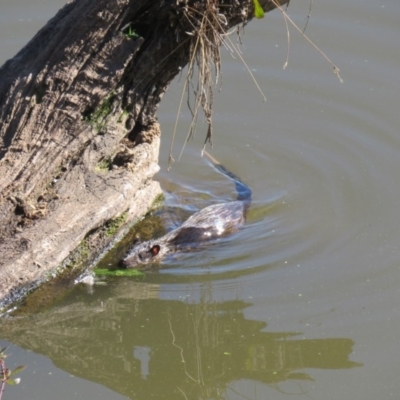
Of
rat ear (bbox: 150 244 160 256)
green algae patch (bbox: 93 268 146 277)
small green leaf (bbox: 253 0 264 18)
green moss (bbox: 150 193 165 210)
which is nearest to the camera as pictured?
small green leaf (bbox: 253 0 264 18)

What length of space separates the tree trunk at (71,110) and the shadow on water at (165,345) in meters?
0.41

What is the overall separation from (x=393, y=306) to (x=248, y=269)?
1.05 metres

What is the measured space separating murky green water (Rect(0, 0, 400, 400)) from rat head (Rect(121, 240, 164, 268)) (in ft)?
0.43

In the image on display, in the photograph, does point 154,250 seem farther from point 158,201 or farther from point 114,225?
point 158,201

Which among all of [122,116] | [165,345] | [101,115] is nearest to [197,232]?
[122,116]

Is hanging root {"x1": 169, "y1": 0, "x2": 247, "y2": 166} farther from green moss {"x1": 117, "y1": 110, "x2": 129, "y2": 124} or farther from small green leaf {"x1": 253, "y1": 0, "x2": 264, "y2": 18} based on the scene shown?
green moss {"x1": 117, "y1": 110, "x2": 129, "y2": 124}

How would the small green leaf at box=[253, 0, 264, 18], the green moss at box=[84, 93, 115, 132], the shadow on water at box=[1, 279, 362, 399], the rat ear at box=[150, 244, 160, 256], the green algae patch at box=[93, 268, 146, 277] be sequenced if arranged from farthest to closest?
1. the rat ear at box=[150, 244, 160, 256]
2. the green algae patch at box=[93, 268, 146, 277]
3. the green moss at box=[84, 93, 115, 132]
4. the small green leaf at box=[253, 0, 264, 18]
5. the shadow on water at box=[1, 279, 362, 399]

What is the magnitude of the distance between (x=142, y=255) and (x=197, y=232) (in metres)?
0.63

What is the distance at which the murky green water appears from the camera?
5629 millimetres

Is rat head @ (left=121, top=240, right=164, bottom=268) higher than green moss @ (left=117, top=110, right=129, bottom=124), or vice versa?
green moss @ (left=117, top=110, right=129, bottom=124)

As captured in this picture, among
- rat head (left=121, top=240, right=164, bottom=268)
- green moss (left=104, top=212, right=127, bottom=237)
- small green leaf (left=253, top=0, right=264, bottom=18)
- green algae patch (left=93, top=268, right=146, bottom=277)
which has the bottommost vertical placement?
green algae patch (left=93, top=268, right=146, bottom=277)

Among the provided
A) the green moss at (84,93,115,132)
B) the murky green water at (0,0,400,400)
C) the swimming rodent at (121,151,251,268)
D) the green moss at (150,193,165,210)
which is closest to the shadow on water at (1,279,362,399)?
the murky green water at (0,0,400,400)

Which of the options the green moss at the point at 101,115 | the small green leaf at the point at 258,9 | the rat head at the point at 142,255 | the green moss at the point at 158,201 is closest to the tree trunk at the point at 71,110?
the green moss at the point at 101,115

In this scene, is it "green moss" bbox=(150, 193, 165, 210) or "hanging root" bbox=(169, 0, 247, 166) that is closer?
"hanging root" bbox=(169, 0, 247, 166)
